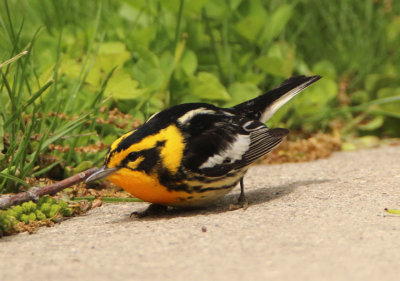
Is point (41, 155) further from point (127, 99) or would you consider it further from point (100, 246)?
point (100, 246)

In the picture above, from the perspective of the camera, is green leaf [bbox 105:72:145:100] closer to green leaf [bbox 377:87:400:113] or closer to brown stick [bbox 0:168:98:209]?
brown stick [bbox 0:168:98:209]

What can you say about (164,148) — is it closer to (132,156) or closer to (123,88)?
(132,156)

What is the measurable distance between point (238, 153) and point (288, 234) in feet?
3.51

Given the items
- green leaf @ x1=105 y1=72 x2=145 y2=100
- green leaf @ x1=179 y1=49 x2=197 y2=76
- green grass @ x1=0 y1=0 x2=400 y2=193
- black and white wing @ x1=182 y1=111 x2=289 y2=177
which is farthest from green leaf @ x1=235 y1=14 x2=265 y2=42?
black and white wing @ x1=182 y1=111 x2=289 y2=177

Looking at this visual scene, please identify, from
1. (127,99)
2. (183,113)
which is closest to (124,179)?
(183,113)

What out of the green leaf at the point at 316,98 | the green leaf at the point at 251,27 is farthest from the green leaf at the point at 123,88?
the green leaf at the point at 316,98

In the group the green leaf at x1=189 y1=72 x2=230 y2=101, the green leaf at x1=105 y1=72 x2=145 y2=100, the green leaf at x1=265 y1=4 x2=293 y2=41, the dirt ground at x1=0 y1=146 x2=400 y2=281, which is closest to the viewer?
the dirt ground at x1=0 y1=146 x2=400 y2=281

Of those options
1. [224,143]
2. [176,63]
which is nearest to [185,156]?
[224,143]

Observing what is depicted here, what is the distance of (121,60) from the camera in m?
5.08

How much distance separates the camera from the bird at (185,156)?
3697 mm

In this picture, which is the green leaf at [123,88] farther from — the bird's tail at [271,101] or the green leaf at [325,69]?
the green leaf at [325,69]

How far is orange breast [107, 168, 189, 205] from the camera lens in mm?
3695

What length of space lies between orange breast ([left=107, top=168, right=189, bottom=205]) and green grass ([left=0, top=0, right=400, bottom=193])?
61cm

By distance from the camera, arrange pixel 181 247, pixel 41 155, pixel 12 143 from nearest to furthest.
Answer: pixel 181 247
pixel 12 143
pixel 41 155
